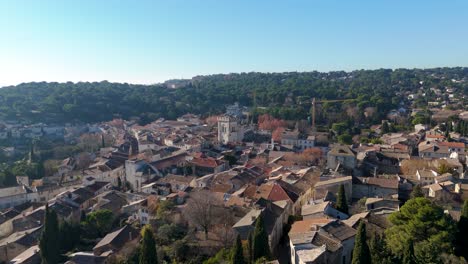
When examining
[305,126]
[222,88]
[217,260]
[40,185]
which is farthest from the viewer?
[222,88]

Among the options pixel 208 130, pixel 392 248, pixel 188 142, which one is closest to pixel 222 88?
pixel 208 130

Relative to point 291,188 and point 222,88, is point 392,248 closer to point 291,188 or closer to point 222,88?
point 291,188

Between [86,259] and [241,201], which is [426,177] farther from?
[86,259]

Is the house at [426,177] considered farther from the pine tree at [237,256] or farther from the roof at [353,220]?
the pine tree at [237,256]

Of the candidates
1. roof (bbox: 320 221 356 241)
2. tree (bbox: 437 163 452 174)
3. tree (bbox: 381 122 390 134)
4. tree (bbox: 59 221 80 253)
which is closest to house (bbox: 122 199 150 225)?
tree (bbox: 59 221 80 253)

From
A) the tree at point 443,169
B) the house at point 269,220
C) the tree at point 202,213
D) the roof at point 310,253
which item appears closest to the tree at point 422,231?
the roof at point 310,253

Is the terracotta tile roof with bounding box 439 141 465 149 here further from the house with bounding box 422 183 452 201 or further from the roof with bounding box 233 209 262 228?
the roof with bounding box 233 209 262 228
